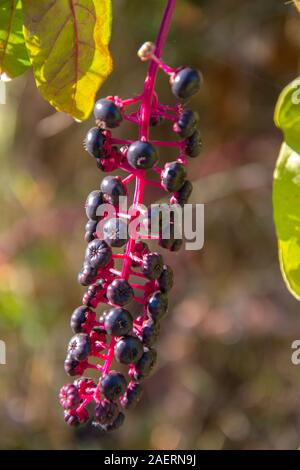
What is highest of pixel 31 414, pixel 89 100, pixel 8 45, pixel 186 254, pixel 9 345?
pixel 8 45

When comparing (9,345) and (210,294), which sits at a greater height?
(210,294)

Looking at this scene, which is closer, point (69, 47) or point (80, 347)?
point (80, 347)

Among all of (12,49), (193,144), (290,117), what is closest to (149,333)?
(193,144)

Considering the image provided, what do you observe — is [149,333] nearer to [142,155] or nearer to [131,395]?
[131,395]

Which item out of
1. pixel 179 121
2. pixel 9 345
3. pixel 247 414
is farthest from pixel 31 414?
pixel 179 121

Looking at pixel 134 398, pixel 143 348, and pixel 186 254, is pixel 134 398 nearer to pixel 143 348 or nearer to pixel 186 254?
pixel 143 348

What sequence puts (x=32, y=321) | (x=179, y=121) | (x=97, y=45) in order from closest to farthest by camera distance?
1. (x=179, y=121)
2. (x=97, y=45)
3. (x=32, y=321)
